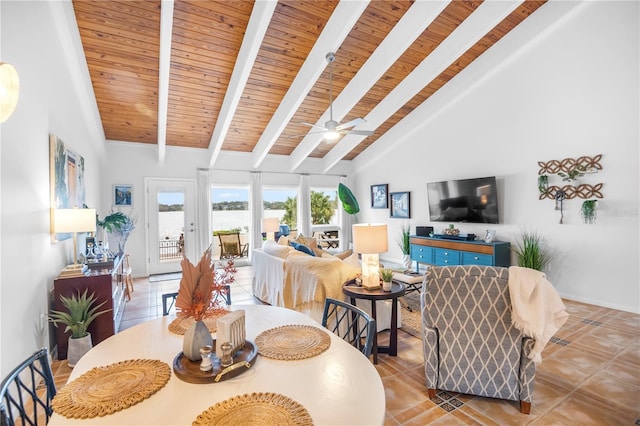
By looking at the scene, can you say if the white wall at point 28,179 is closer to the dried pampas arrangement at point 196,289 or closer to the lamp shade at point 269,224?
the dried pampas arrangement at point 196,289

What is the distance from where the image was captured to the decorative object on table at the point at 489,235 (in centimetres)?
522

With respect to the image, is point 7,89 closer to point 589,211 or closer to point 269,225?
point 269,225

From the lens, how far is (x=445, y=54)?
478 cm

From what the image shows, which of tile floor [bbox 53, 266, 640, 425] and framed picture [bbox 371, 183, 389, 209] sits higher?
framed picture [bbox 371, 183, 389, 209]

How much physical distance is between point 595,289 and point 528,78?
10.4ft

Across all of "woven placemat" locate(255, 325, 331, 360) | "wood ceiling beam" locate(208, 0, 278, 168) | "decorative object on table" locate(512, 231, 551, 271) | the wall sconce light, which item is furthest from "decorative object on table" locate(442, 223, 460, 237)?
the wall sconce light

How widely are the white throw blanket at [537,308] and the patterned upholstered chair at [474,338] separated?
10 cm

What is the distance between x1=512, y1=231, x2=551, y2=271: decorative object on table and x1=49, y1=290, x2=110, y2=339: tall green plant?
541cm

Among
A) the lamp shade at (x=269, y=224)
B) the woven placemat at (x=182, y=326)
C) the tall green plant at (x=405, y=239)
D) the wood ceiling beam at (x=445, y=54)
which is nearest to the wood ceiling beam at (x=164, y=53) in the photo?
the lamp shade at (x=269, y=224)

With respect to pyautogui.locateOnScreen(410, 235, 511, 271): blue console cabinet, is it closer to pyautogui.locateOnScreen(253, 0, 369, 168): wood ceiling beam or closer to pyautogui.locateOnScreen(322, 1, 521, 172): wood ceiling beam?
pyautogui.locateOnScreen(322, 1, 521, 172): wood ceiling beam

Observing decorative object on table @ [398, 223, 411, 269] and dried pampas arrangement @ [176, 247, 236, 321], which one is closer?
dried pampas arrangement @ [176, 247, 236, 321]

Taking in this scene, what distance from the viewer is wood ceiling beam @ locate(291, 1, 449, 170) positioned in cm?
389

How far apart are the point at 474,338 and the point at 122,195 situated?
21.5 feet

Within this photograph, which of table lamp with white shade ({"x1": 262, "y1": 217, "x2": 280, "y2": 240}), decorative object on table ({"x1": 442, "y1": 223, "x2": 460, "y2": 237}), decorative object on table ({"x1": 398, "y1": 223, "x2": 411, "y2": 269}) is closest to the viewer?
decorative object on table ({"x1": 442, "y1": 223, "x2": 460, "y2": 237})
